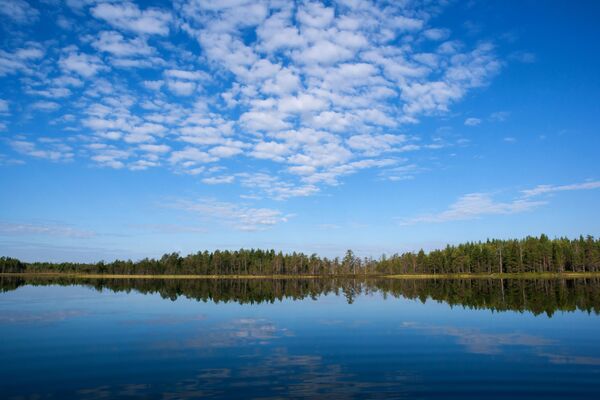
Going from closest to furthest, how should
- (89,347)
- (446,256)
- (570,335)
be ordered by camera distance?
1. (89,347)
2. (570,335)
3. (446,256)

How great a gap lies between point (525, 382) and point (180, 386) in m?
14.5

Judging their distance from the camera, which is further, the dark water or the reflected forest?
the reflected forest

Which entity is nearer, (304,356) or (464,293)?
(304,356)

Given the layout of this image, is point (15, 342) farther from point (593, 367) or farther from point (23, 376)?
point (593, 367)

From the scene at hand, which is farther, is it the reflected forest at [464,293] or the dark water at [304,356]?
the reflected forest at [464,293]

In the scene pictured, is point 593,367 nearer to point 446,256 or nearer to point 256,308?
point 256,308

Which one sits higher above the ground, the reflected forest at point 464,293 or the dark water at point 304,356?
the dark water at point 304,356

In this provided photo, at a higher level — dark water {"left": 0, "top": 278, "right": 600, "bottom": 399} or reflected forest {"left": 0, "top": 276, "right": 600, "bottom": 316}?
dark water {"left": 0, "top": 278, "right": 600, "bottom": 399}

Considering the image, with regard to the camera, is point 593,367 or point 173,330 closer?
point 593,367

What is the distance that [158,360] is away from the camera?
22609mm

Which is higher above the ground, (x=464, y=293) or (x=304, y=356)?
(x=304, y=356)

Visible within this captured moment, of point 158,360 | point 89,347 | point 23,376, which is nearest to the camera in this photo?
point 23,376

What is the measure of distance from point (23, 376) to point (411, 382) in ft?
57.5

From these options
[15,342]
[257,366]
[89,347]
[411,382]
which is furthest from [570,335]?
[15,342]
